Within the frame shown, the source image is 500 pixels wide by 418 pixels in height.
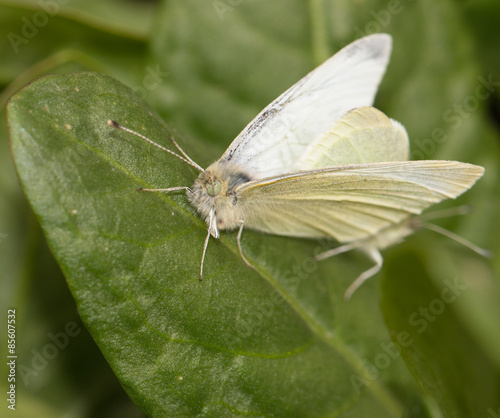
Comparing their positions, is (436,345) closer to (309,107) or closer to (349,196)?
(349,196)

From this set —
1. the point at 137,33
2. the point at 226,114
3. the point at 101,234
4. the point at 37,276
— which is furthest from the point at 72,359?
the point at 137,33

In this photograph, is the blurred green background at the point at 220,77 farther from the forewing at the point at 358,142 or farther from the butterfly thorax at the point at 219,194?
the butterfly thorax at the point at 219,194

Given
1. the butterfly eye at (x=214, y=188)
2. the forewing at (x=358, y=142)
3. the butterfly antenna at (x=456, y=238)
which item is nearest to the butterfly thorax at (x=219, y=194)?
the butterfly eye at (x=214, y=188)

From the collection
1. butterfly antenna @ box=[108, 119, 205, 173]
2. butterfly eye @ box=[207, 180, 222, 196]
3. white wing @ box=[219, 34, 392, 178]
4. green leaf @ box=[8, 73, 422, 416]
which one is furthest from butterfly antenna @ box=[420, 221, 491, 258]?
butterfly antenna @ box=[108, 119, 205, 173]

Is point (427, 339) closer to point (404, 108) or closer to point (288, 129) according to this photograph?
point (288, 129)

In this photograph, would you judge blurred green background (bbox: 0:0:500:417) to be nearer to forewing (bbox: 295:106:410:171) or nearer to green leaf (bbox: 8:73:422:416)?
forewing (bbox: 295:106:410:171)

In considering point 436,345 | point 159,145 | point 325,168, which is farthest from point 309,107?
point 436,345
